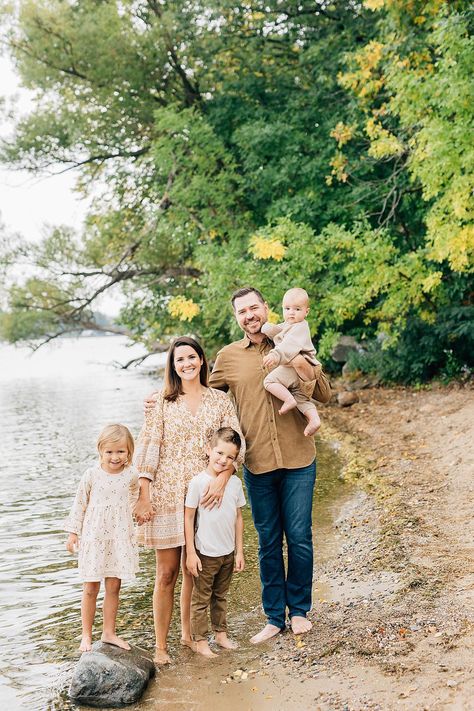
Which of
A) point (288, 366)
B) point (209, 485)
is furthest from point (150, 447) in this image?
point (288, 366)

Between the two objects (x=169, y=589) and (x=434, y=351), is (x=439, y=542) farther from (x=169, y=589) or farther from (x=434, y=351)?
(x=434, y=351)

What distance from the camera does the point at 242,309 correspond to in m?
4.51

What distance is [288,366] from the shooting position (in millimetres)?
4523

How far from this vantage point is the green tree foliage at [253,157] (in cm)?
1278

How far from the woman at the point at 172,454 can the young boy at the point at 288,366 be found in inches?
12.9

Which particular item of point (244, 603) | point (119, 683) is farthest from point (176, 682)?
point (244, 603)

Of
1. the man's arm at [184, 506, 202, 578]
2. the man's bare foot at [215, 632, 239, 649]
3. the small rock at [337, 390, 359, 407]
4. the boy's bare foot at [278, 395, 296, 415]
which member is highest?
the boy's bare foot at [278, 395, 296, 415]

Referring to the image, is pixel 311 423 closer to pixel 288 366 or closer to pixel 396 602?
pixel 288 366

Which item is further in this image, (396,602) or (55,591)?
(55,591)

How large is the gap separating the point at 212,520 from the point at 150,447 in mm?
571

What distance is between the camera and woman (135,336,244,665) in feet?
14.5

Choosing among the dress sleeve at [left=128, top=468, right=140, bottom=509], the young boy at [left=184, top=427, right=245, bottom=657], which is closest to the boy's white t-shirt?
the young boy at [left=184, top=427, right=245, bottom=657]

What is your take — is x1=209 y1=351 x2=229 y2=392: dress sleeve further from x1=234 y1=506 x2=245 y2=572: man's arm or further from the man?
x1=234 y1=506 x2=245 y2=572: man's arm

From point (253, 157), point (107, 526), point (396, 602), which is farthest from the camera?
point (253, 157)
